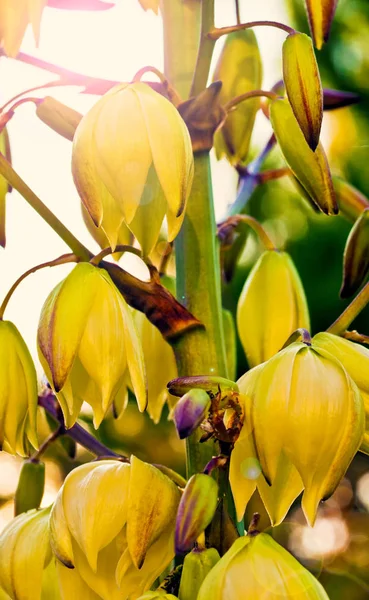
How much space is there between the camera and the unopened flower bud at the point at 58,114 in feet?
1.61

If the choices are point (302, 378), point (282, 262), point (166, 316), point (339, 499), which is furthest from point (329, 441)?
point (339, 499)

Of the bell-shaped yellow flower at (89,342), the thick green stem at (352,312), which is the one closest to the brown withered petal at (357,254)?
the thick green stem at (352,312)

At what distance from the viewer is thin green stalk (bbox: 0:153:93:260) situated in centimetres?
47

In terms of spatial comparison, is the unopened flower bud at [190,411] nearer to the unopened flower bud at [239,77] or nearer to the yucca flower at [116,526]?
the yucca flower at [116,526]

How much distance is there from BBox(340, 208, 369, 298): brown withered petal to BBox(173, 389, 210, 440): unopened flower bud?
0.18 metres

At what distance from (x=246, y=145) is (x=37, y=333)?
0.23m

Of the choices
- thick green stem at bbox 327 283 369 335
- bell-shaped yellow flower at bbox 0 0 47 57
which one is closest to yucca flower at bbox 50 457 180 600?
thick green stem at bbox 327 283 369 335

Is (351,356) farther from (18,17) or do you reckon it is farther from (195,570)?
(18,17)

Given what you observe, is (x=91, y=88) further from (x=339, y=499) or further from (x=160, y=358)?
(x=339, y=499)

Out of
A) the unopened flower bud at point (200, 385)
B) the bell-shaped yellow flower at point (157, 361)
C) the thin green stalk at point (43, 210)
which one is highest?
the thin green stalk at point (43, 210)

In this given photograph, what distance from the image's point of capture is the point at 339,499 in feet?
8.06

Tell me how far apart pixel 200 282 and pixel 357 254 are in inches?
3.7

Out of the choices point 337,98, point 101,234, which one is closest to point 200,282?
point 101,234

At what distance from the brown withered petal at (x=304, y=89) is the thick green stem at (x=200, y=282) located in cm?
10
